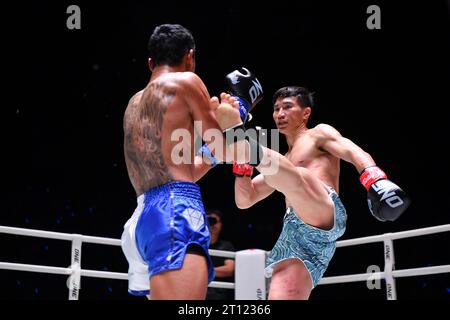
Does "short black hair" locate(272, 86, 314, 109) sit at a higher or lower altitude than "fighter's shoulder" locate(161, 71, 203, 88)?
higher

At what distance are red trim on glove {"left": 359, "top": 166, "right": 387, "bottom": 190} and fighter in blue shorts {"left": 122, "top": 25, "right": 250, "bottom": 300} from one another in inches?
30.2

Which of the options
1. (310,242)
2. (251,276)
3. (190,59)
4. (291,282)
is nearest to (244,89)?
(190,59)

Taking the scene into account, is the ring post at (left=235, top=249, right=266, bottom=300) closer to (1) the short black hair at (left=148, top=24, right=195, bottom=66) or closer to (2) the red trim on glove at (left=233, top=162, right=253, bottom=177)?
(2) the red trim on glove at (left=233, top=162, right=253, bottom=177)

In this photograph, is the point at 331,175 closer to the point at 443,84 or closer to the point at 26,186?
the point at 443,84

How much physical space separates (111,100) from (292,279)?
116 inches

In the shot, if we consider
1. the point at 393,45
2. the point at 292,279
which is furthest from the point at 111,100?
the point at 292,279

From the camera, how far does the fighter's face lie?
281 cm

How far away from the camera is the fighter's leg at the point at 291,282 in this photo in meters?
2.34

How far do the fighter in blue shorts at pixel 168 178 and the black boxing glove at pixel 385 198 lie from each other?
0.74 metres

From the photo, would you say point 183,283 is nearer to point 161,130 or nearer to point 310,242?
point 161,130

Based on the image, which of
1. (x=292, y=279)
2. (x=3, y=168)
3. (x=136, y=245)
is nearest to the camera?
(x=136, y=245)

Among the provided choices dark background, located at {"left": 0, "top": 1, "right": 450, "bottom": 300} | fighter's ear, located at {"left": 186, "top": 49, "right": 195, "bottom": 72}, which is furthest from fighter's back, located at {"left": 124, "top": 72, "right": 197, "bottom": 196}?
dark background, located at {"left": 0, "top": 1, "right": 450, "bottom": 300}

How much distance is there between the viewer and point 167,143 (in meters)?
1.72

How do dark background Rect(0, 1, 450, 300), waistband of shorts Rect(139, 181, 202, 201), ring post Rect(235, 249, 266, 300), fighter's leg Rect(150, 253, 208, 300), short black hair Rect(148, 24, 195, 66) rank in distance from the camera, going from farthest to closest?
1. dark background Rect(0, 1, 450, 300)
2. ring post Rect(235, 249, 266, 300)
3. short black hair Rect(148, 24, 195, 66)
4. waistband of shorts Rect(139, 181, 202, 201)
5. fighter's leg Rect(150, 253, 208, 300)
